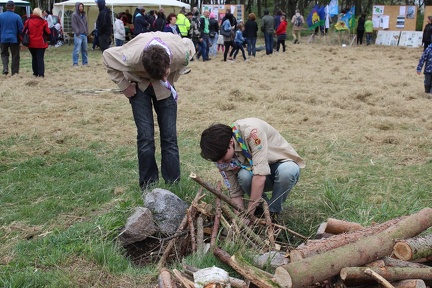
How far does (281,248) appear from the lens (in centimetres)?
405

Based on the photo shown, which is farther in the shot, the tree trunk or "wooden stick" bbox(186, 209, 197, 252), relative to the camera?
"wooden stick" bbox(186, 209, 197, 252)

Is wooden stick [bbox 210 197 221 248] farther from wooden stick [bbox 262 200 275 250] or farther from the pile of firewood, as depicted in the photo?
wooden stick [bbox 262 200 275 250]

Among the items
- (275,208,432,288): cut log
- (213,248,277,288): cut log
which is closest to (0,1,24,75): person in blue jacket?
(213,248,277,288): cut log

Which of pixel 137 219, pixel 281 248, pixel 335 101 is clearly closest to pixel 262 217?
pixel 281 248

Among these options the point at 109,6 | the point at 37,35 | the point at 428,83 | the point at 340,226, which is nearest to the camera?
the point at 340,226

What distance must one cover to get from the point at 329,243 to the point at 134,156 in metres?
3.76

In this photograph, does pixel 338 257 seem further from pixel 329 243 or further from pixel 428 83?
pixel 428 83

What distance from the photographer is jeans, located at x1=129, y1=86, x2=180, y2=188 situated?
16.1 feet

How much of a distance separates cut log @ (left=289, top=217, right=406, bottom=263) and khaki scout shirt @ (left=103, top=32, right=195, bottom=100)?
6.80 ft

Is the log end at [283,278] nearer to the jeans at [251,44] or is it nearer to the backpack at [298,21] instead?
the jeans at [251,44]

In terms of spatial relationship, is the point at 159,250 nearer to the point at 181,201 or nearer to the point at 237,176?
the point at 181,201

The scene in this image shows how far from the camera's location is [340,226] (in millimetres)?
3736

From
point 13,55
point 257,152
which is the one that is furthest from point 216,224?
point 13,55

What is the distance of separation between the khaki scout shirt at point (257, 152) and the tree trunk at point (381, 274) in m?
1.20
